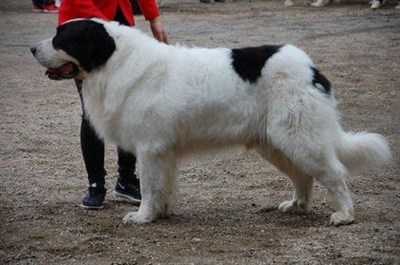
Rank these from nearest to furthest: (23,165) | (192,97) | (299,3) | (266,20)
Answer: (192,97) < (23,165) < (266,20) < (299,3)

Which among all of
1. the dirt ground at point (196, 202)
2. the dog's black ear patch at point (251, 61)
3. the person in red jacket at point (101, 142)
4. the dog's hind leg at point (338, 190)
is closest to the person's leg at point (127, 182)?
the person in red jacket at point (101, 142)

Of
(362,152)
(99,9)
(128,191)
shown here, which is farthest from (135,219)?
(362,152)

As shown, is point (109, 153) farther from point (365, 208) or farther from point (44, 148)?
point (365, 208)

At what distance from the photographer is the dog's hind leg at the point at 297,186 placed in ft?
17.5

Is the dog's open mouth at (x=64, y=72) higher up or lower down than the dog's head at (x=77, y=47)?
lower down

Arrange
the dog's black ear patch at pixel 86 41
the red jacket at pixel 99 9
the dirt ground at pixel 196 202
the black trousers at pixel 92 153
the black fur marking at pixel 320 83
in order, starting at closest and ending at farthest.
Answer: the dirt ground at pixel 196 202, the black fur marking at pixel 320 83, the dog's black ear patch at pixel 86 41, the red jacket at pixel 99 9, the black trousers at pixel 92 153

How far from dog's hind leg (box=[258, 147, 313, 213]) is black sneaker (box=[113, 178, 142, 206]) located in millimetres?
1005

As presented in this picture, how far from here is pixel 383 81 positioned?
9.98 m

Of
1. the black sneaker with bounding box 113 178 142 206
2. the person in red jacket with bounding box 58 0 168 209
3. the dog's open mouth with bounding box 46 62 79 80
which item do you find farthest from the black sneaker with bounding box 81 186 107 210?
the dog's open mouth with bounding box 46 62 79 80

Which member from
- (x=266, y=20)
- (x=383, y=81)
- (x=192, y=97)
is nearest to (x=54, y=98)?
(x=383, y=81)

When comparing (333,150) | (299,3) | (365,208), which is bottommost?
(299,3)

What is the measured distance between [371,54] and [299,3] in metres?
7.49

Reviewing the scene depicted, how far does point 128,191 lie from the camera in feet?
18.8

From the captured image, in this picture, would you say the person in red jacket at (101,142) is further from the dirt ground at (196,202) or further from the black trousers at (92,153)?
the dirt ground at (196,202)
